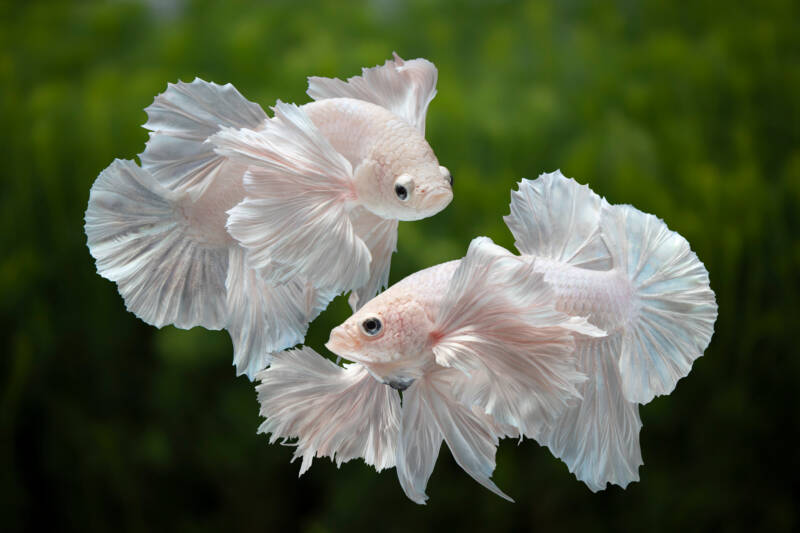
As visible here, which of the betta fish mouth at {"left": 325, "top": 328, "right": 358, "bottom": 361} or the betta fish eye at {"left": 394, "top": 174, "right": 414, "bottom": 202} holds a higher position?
the betta fish eye at {"left": 394, "top": 174, "right": 414, "bottom": 202}

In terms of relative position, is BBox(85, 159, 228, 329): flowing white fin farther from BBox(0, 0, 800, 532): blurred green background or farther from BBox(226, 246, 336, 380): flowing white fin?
BBox(0, 0, 800, 532): blurred green background

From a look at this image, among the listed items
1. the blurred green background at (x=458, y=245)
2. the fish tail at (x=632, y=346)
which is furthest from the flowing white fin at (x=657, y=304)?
the blurred green background at (x=458, y=245)

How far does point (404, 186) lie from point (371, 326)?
2.0 inches

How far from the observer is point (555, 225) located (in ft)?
1.15

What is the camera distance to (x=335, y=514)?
0.91m

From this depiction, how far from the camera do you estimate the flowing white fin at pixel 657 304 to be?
1.07 feet

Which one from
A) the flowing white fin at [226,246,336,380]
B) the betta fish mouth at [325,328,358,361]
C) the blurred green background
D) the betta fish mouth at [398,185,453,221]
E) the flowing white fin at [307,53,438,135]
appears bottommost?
the betta fish mouth at [325,328,358,361]

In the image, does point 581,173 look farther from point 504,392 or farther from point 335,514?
point 504,392

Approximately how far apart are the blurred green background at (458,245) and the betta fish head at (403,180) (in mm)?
512

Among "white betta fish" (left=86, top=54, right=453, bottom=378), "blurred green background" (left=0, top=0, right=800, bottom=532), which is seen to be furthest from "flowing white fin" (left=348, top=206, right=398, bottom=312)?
"blurred green background" (left=0, top=0, right=800, bottom=532)

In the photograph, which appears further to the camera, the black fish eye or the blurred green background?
the blurred green background

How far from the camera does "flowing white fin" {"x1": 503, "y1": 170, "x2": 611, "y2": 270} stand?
1.14 feet
